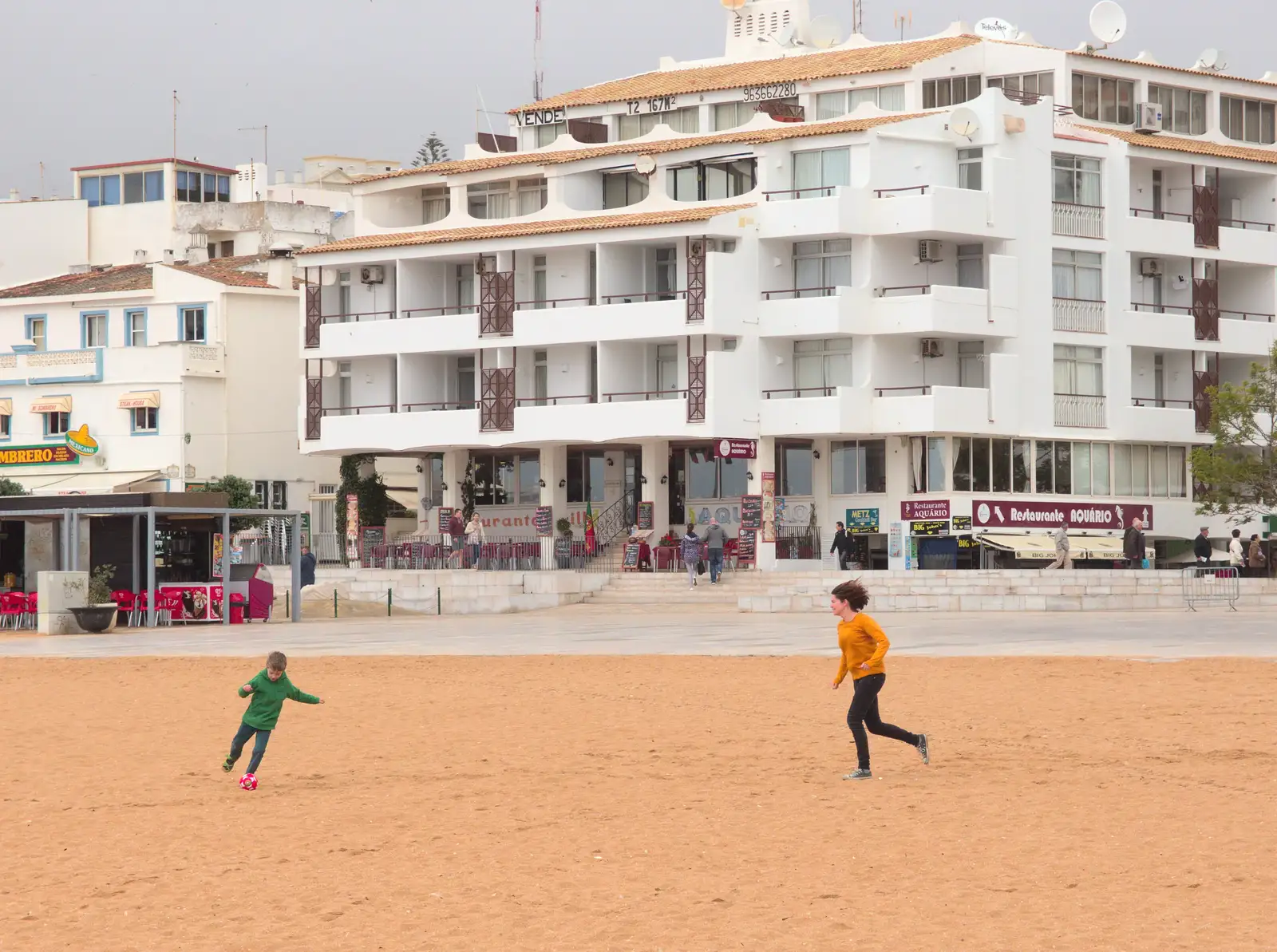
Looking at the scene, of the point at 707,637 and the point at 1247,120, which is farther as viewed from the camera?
the point at 1247,120

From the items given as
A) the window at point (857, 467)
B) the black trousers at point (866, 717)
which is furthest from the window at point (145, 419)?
the black trousers at point (866, 717)

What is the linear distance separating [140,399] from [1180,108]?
3292cm

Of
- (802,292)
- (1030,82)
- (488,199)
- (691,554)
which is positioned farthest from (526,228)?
(1030,82)

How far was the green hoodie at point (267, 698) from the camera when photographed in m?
17.4

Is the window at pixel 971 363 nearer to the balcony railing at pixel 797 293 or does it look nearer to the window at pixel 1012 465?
the window at pixel 1012 465

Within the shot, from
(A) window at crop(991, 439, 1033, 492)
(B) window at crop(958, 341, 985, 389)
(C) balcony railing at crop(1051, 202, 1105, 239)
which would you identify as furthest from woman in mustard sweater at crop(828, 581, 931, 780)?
(C) balcony railing at crop(1051, 202, 1105, 239)

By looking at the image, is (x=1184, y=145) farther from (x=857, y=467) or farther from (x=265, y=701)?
(x=265, y=701)

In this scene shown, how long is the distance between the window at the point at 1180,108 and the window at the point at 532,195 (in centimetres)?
1787

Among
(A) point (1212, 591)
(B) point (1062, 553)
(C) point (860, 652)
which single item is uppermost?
(B) point (1062, 553)

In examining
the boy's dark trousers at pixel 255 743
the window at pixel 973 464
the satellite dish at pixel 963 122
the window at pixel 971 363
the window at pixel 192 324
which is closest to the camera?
the boy's dark trousers at pixel 255 743

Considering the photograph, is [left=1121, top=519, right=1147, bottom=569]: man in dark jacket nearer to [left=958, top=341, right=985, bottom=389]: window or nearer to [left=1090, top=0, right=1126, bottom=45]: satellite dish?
[left=958, top=341, right=985, bottom=389]: window

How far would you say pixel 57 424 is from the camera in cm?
6888

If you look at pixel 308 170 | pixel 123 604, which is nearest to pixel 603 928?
pixel 123 604

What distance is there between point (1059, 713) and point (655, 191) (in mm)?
39109
